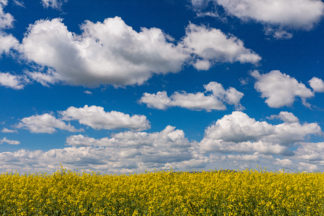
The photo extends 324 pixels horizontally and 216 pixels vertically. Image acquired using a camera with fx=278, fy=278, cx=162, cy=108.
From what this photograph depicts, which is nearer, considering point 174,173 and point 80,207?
point 80,207

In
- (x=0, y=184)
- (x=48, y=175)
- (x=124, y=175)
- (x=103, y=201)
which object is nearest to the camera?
(x=103, y=201)

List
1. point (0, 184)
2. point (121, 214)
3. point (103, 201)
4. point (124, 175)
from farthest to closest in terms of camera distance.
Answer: point (124, 175)
point (0, 184)
point (103, 201)
point (121, 214)

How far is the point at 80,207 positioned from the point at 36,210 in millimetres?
1775

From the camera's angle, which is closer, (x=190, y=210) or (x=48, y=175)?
(x=190, y=210)

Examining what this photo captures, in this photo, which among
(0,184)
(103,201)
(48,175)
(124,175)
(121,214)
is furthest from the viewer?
(124,175)

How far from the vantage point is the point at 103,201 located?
35.5 ft

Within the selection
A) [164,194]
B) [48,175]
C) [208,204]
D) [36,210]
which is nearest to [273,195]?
[208,204]

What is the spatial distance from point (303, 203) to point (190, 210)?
4.55 meters

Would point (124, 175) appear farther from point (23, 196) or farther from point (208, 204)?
point (208, 204)

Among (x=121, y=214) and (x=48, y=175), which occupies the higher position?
(x=48, y=175)

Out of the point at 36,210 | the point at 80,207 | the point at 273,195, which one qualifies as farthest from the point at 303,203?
the point at 36,210

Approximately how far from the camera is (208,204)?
10.5 metres

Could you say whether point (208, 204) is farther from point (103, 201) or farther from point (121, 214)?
point (103, 201)

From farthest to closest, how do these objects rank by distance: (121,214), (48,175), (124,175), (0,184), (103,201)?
(124,175) < (48,175) < (0,184) < (103,201) < (121,214)
